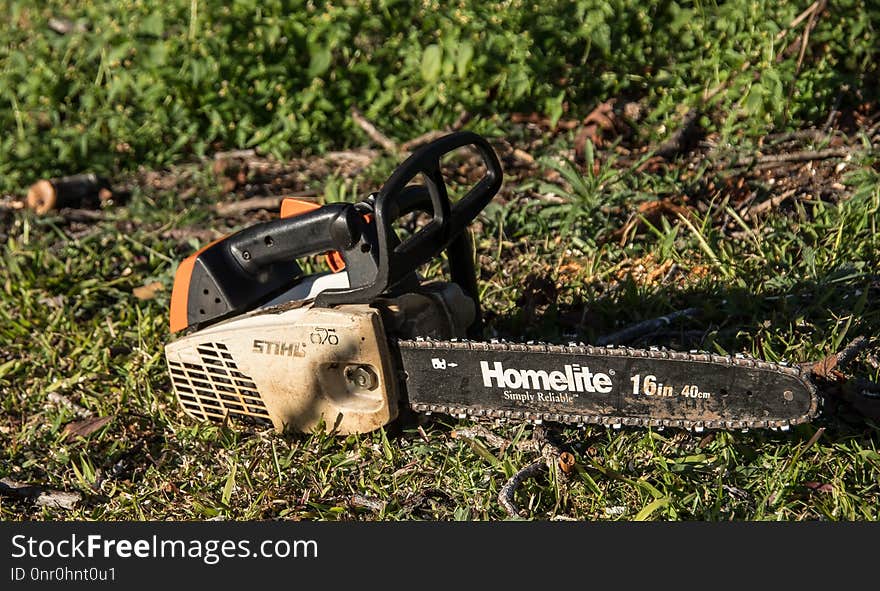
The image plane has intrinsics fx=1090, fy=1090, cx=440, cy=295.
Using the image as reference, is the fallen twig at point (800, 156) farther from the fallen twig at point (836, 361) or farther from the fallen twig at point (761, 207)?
the fallen twig at point (836, 361)

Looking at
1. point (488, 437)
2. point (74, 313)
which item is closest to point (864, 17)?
point (488, 437)

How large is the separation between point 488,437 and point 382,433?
36cm

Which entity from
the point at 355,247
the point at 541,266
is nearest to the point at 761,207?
the point at 541,266

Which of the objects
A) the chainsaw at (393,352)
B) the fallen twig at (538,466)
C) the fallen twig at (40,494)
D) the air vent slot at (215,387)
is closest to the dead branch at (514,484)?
the fallen twig at (538,466)

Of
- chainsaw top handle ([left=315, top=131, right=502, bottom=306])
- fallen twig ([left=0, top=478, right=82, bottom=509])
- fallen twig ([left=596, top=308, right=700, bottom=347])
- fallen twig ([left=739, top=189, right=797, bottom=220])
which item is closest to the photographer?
chainsaw top handle ([left=315, top=131, right=502, bottom=306])

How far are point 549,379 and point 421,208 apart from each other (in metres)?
0.72

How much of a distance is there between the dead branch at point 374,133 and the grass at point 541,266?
0.23 ft

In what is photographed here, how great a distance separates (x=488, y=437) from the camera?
3.68 meters

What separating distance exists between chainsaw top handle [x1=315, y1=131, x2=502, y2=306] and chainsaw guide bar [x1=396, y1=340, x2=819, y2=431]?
0.26 m

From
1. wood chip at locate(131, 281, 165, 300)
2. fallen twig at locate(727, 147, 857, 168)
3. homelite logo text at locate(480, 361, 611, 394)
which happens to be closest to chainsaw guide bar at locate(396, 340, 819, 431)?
homelite logo text at locate(480, 361, 611, 394)

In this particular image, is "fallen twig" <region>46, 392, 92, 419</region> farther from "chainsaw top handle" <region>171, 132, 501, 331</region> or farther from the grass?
"chainsaw top handle" <region>171, 132, 501, 331</region>

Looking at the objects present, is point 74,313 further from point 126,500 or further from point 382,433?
point 382,433

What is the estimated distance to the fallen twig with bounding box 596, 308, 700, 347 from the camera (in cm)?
400

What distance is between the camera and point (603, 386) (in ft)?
10.9
